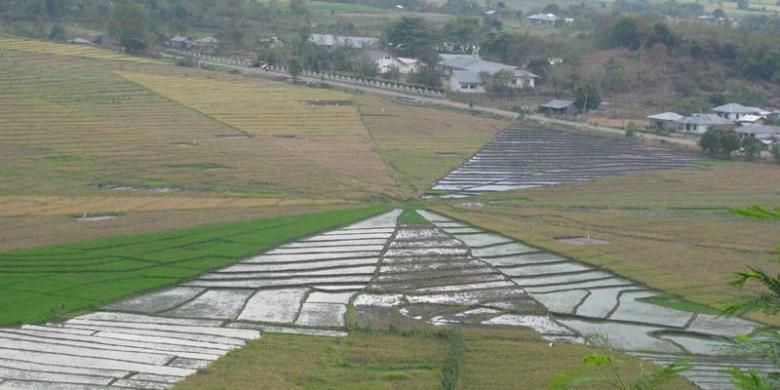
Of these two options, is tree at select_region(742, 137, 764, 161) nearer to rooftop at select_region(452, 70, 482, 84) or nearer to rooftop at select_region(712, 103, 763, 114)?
rooftop at select_region(712, 103, 763, 114)

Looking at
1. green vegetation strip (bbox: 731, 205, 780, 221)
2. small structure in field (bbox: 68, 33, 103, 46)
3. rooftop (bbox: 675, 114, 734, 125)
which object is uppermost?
green vegetation strip (bbox: 731, 205, 780, 221)

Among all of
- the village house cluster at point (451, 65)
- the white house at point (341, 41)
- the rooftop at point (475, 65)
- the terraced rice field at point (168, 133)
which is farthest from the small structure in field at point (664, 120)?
the white house at point (341, 41)

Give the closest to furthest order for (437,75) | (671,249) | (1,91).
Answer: (671,249) < (1,91) < (437,75)

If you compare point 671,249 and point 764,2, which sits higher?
point 764,2

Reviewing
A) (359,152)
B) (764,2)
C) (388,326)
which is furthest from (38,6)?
(764,2)

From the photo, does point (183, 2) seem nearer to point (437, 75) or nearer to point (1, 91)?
point (437, 75)

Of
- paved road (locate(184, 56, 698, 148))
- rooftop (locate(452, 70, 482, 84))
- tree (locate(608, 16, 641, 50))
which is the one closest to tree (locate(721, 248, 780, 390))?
paved road (locate(184, 56, 698, 148))
